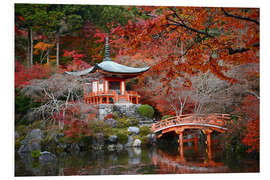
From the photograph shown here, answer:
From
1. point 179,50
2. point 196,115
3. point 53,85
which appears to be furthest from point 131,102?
point 179,50

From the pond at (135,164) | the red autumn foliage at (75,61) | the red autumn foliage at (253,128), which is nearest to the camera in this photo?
the pond at (135,164)

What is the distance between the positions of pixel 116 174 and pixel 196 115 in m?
3.12

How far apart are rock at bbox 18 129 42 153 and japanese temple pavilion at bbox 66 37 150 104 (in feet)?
5.05

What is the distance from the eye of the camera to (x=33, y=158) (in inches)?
199

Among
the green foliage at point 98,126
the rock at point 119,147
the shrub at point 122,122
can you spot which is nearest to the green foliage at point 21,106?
the green foliage at point 98,126

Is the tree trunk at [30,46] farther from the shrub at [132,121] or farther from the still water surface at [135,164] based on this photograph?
the shrub at [132,121]

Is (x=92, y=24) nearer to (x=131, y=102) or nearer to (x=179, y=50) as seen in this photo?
(x=179, y=50)

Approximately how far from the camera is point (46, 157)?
17.3 ft

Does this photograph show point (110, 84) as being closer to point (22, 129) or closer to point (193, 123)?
point (193, 123)

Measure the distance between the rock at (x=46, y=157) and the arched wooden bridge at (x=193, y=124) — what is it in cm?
294

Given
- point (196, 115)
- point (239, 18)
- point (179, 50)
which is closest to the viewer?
point (239, 18)

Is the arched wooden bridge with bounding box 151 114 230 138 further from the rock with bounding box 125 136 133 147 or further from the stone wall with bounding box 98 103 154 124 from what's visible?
the rock with bounding box 125 136 133 147

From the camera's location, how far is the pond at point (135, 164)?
4.46m

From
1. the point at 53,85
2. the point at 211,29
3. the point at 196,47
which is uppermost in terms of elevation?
the point at 211,29
